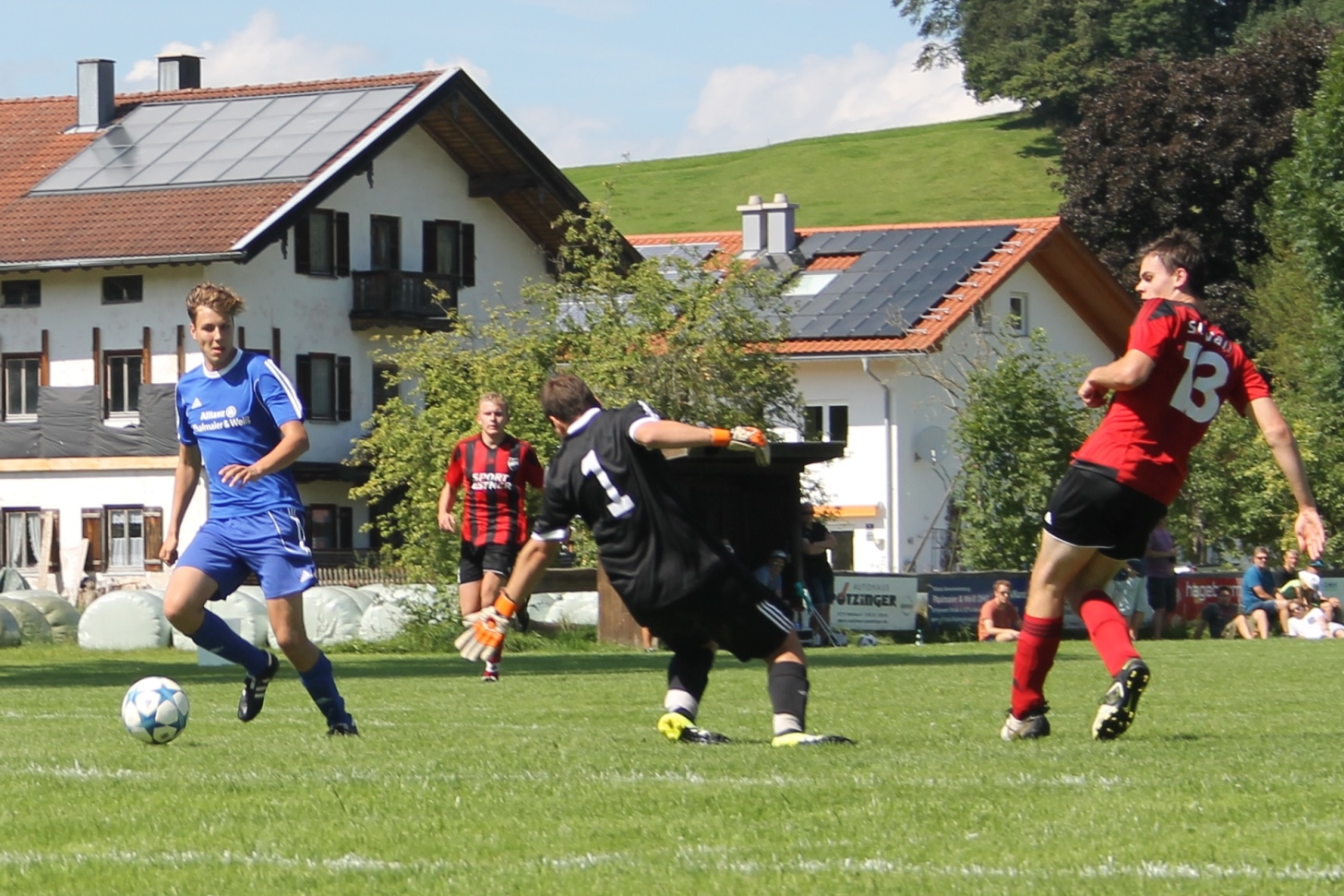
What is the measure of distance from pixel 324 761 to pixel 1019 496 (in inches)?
974

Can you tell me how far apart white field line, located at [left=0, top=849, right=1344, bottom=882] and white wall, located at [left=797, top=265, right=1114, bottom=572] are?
4498cm

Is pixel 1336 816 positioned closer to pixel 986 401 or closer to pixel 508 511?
pixel 508 511

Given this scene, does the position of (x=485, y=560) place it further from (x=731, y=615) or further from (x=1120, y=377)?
(x=1120, y=377)

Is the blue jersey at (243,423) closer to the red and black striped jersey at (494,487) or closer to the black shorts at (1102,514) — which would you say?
the black shorts at (1102,514)

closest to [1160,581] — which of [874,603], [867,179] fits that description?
[874,603]

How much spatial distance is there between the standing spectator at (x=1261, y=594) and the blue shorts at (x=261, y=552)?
68.9ft

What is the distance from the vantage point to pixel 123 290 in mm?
46562

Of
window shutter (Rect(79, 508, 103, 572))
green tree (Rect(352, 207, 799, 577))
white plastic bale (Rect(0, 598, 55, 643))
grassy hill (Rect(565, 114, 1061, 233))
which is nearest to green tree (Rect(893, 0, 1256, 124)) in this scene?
grassy hill (Rect(565, 114, 1061, 233))

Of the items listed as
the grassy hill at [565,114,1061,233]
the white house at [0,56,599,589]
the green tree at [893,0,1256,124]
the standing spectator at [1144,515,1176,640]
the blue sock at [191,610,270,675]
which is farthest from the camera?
the grassy hill at [565,114,1061,233]

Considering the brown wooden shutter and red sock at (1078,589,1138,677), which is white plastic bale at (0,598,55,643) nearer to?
red sock at (1078,589,1138,677)

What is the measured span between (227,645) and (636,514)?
2.41 meters

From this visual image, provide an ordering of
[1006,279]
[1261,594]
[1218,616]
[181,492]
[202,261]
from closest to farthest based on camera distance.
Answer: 1. [181,492]
2. [1261,594]
3. [1218,616]
4. [202,261]
5. [1006,279]

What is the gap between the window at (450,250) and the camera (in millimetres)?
49969

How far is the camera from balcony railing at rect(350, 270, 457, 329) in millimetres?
48438
